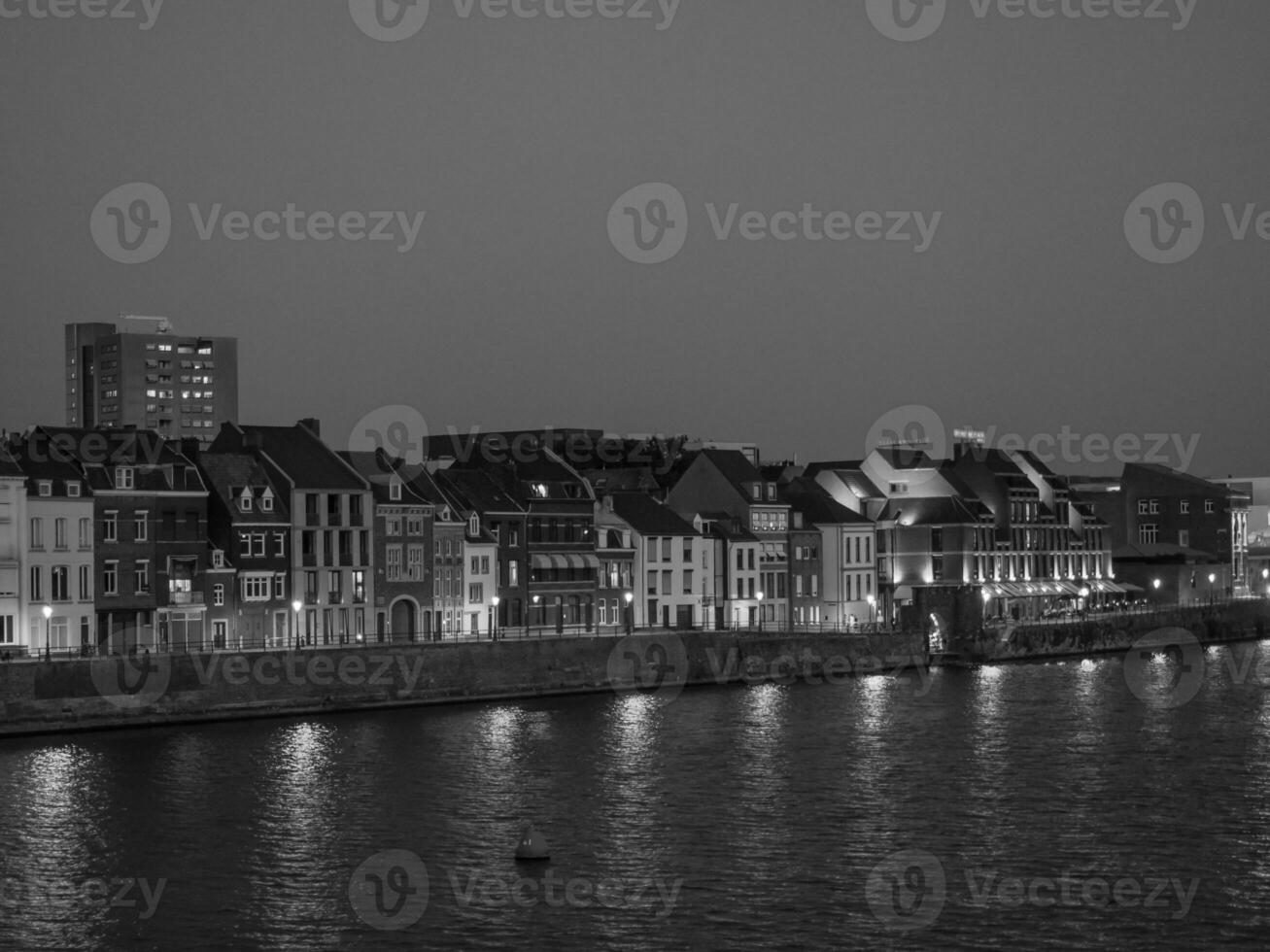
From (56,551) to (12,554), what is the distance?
75.6 inches

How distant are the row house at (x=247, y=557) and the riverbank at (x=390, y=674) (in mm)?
5558

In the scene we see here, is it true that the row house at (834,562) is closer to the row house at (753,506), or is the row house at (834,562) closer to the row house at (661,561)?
the row house at (753,506)

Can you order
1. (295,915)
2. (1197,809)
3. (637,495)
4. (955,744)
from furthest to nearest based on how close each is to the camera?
(637,495)
(955,744)
(1197,809)
(295,915)

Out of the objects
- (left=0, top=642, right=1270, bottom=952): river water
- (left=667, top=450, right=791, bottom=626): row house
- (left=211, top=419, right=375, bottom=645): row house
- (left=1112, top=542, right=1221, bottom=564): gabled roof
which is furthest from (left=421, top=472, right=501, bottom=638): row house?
(left=1112, top=542, right=1221, bottom=564): gabled roof

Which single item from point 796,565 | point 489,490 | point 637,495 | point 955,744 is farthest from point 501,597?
point 955,744

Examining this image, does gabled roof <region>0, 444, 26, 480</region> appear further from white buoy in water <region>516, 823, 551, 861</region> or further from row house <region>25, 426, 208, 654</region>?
white buoy in water <region>516, 823, 551, 861</region>

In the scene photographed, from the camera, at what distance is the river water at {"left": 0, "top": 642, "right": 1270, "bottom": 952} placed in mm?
46000

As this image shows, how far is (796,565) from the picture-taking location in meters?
123

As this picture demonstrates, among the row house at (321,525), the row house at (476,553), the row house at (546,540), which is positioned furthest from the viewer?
the row house at (546,540)

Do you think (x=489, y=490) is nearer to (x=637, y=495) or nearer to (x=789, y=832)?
(x=637, y=495)

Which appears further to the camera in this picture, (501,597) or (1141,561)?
(1141,561)

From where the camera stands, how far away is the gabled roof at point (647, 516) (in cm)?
11244

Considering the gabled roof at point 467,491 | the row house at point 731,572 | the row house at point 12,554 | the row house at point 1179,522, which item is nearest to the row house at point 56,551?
the row house at point 12,554

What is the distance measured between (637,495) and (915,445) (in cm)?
3167
